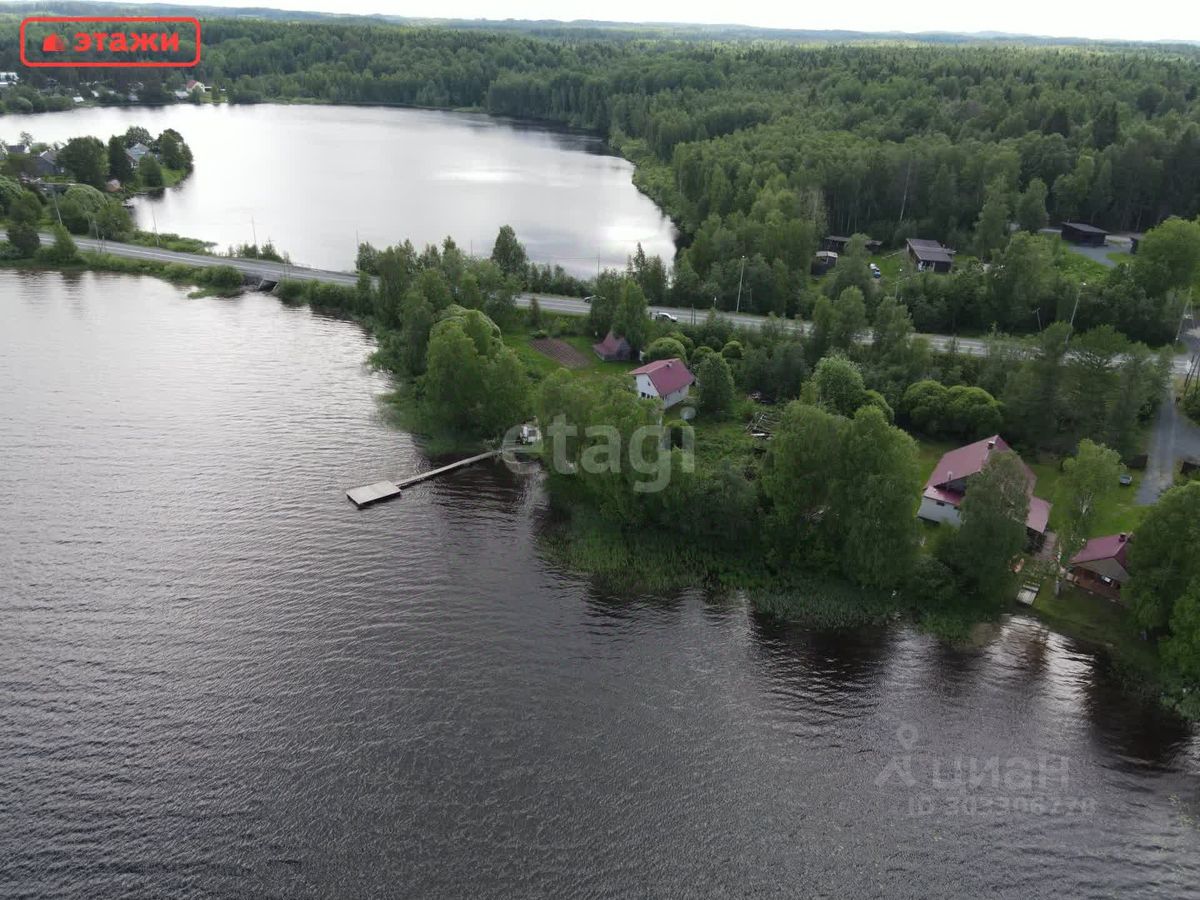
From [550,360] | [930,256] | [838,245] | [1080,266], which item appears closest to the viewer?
[550,360]

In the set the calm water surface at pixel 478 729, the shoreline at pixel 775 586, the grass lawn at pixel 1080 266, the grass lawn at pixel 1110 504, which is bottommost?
the calm water surface at pixel 478 729

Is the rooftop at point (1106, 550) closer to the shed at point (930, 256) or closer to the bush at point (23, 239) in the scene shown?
the shed at point (930, 256)

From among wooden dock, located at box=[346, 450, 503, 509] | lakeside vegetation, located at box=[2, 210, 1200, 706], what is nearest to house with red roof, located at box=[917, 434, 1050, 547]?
lakeside vegetation, located at box=[2, 210, 1200, 706]

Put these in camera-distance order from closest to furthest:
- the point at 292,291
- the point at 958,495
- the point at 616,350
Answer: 1. the point at 958,495
2. the point at 616,350
3. the point at 292,291

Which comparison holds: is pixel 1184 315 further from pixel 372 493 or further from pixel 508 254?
pixel 372 493

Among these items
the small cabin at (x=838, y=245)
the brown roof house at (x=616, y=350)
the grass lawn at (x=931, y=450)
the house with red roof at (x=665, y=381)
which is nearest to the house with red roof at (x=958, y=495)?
the grass lawn at (x=931, y=450)

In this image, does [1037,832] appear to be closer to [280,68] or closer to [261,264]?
[261,264]

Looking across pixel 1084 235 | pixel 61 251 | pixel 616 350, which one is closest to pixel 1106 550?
pixel 616 350

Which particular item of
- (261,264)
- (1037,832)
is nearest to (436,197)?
(261,264)
